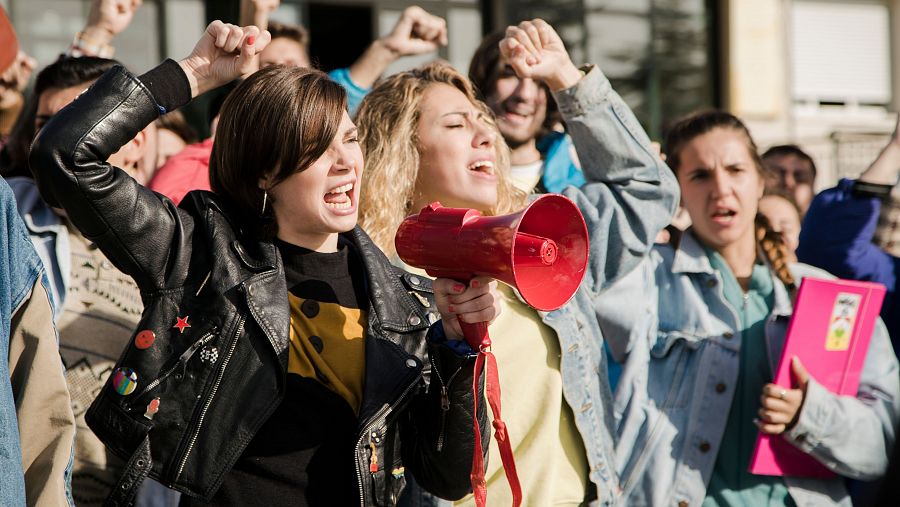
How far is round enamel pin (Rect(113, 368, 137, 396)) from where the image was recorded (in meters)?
2.27

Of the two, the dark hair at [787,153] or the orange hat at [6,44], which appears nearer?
the orange hat at [6,44]

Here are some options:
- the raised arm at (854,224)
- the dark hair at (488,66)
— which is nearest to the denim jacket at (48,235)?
the dark hair at (488,66)

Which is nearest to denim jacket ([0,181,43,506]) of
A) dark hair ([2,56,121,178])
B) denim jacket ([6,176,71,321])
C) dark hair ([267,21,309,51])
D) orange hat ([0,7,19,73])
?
denim jacket ([6,176,71,321])

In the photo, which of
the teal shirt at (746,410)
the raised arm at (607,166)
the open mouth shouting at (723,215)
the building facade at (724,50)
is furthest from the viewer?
the building facade at (724,50)

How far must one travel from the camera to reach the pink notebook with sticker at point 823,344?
3334 mm

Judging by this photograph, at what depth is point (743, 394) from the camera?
3457 millimetres

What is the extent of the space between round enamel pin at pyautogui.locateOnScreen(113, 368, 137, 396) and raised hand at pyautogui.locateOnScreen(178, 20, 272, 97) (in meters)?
0.68

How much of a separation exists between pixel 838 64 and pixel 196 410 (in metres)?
10.4

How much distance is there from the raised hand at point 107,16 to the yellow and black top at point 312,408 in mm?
1905

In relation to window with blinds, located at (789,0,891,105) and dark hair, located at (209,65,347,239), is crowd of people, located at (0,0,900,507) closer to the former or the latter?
dark hair, located at (209,65,347,239)

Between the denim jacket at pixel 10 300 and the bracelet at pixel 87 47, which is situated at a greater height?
the bracelet at pixel 87 47

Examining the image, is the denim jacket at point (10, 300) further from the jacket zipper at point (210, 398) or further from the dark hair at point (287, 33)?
the dark hair at point (287, 33)

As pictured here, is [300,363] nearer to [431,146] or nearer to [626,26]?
[431,146]

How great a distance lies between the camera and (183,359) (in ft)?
7.52
